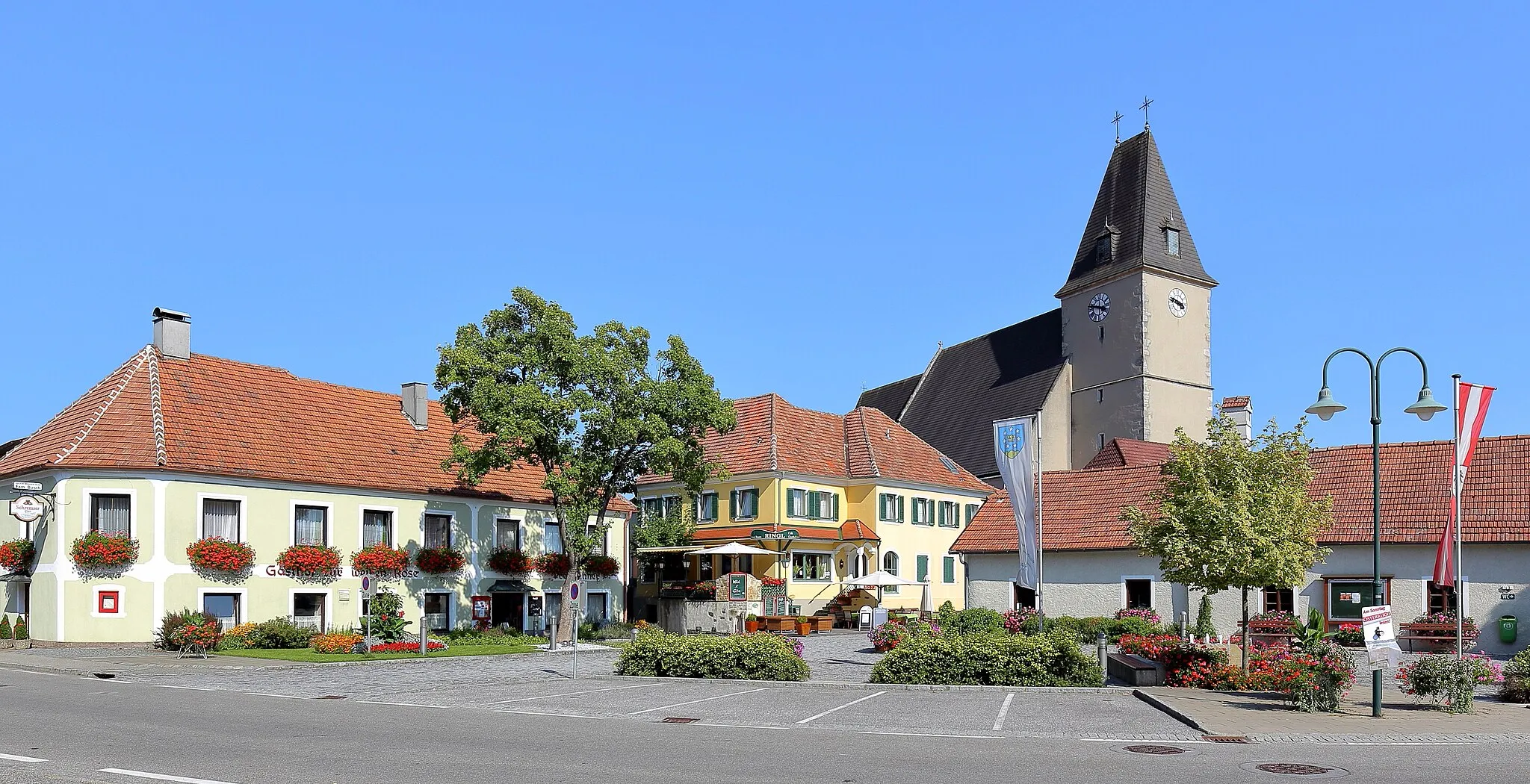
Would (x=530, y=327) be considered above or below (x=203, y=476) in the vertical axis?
above

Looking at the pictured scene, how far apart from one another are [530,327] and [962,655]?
19.7 metres

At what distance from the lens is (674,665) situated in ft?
81.7

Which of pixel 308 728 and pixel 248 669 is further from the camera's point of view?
pixel 248 669

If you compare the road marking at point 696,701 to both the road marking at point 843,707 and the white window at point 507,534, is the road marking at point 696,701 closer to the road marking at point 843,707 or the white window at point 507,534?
the road marking at point 843,707

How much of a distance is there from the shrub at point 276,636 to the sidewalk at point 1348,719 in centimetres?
2334

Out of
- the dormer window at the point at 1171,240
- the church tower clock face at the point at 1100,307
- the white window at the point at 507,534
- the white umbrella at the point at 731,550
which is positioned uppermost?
the dormer window at the point at 1171,240

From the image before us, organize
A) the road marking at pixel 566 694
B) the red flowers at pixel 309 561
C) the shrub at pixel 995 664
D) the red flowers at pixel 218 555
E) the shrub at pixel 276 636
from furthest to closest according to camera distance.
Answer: the red flowers at pixel 309 561
the red flowers at pixel 218 555
the shrub at pixel 276 636
the shrub at pixel 995 664
the road marking at pixel 566 694

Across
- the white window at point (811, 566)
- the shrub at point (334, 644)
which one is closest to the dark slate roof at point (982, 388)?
the white window at point (811, 566)

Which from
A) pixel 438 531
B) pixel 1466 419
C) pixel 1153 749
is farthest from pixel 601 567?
pixel 1153 749

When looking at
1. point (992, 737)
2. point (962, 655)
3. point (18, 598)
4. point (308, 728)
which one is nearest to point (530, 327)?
point (18, 598)

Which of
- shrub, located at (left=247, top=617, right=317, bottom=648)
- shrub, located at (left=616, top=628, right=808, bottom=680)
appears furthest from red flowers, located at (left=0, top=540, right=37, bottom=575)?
shrub, located at (left=616, top=628, right=808, bottom=680)

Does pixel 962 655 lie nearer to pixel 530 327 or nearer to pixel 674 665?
pixel 674 665

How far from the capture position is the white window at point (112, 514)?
35031 millimetres

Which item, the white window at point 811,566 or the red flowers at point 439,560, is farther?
the white window at point 811,566
